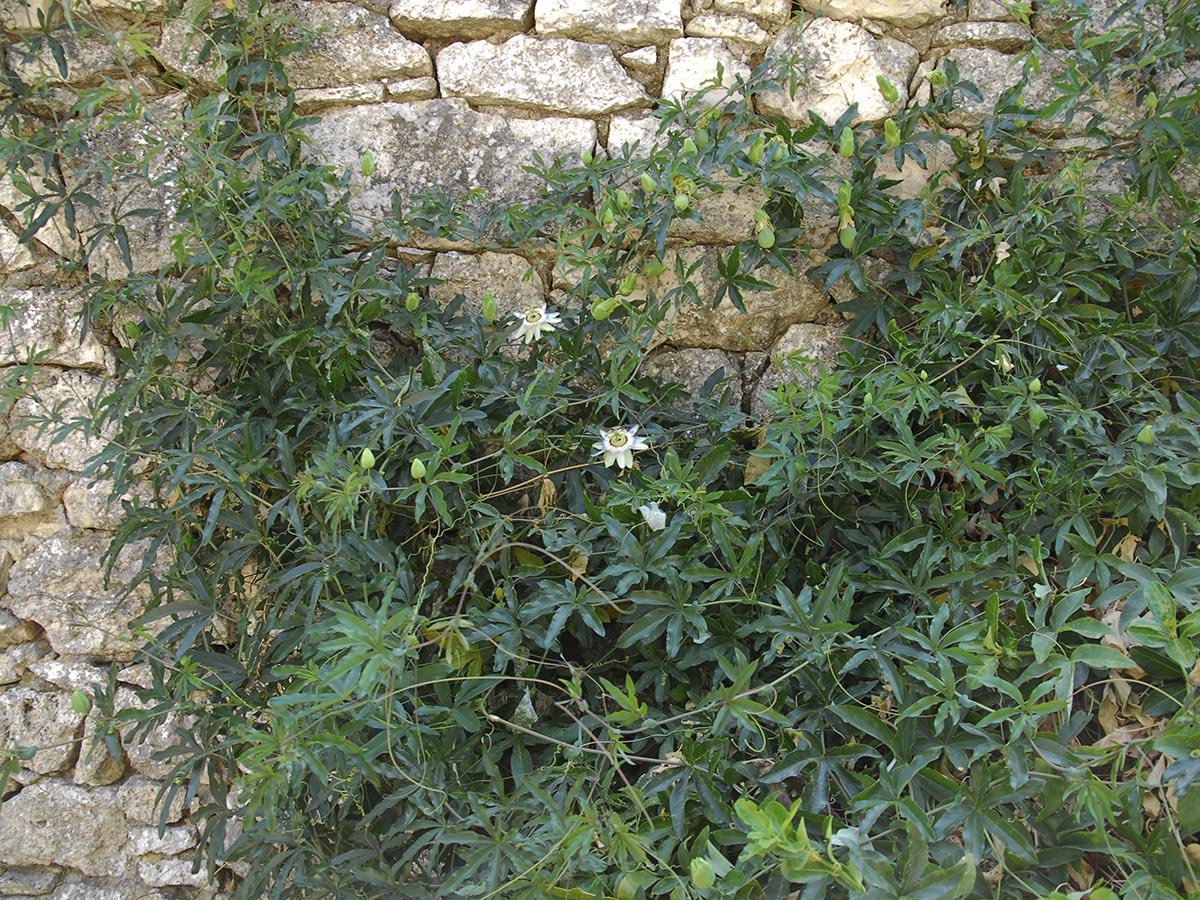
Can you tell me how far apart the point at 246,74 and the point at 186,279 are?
0.44 metres

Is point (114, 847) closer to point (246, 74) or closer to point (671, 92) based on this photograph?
point (246, 74)

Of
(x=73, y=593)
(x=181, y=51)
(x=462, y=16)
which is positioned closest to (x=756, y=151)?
(x=462, y=16)

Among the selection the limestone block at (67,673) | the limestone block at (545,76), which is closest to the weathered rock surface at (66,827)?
the limestone block at (67,673)

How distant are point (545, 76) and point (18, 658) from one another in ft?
5.42

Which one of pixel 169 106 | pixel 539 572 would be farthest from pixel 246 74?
pixel 539 572

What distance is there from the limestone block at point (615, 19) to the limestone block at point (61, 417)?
4.06 feet

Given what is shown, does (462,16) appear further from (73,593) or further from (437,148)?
Answer: (73,593)

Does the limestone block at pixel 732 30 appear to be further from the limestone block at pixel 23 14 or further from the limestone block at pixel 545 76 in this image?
the limestone block at pixel 23 14

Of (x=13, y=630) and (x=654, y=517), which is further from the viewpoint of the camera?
(x=13, y=630)

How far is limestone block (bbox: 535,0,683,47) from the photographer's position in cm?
197

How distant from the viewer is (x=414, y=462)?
148 cm

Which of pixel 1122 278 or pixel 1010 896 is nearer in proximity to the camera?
pixel 1010 896

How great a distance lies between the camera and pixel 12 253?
6.44 ft

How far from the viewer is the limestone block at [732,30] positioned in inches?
77.9
